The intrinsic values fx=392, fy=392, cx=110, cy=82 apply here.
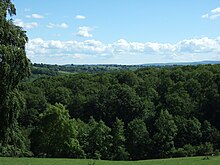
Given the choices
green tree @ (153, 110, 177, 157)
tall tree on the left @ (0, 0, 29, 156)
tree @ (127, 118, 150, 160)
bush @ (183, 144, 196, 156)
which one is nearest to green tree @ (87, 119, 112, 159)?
tree @ (127, 118, 150, 160)

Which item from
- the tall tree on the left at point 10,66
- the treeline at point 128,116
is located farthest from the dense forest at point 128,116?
the tall tree on the left at point 10,66

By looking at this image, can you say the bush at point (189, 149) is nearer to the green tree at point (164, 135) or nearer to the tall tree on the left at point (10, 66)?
the green tree at point (164, 135)

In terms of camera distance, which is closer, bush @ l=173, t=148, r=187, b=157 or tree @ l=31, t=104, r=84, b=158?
tree @ l=31, t=104, r=84, b=158

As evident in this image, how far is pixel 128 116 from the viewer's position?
268 feet

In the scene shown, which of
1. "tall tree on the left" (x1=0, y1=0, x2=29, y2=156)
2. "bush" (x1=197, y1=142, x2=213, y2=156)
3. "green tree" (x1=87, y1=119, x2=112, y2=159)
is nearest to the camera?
"tall tree on the left" (x1=0, y1=0, x2=29, y2=156)

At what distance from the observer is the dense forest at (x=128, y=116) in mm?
62062

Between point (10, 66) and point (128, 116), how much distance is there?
57915 mm

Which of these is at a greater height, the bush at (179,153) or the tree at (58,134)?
the tree at (58,134)

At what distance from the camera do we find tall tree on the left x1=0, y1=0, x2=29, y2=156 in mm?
25109

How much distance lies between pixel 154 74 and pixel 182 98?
22148mm

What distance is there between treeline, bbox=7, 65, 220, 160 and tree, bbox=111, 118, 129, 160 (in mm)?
178

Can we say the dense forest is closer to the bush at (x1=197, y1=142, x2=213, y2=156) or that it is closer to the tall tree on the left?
the bush at (x1=197, y1=142, x2=213, y2=156)

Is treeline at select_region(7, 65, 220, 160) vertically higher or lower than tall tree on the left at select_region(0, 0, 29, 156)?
lower

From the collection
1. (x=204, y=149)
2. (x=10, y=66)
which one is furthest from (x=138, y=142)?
(x=10, y=66)
